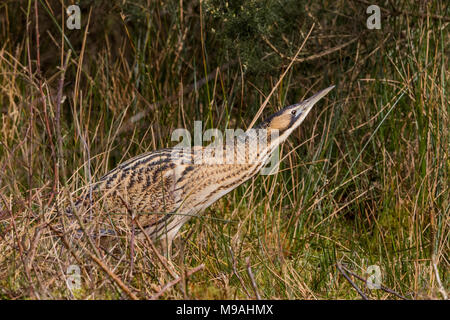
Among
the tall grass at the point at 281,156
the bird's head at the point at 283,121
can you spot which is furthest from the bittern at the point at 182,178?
the tall grass at the point at 281,156

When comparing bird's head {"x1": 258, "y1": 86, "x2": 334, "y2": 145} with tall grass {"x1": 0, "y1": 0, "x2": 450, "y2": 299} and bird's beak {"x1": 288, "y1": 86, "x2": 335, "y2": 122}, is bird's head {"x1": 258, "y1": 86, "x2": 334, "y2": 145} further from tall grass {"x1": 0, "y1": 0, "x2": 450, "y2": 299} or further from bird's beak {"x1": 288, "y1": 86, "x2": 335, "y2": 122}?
tall grass {"x1": 0, "y1": 0, "x2": 450, "y2": 299}

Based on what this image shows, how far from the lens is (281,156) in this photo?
3.57 m

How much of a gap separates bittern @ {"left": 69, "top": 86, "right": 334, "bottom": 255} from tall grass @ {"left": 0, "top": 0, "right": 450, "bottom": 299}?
116 mm

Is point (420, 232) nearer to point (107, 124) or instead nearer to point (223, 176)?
point (223, 176)

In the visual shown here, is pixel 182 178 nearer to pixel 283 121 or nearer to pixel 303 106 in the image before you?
pixel 283 121

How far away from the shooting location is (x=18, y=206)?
2822 millimetres

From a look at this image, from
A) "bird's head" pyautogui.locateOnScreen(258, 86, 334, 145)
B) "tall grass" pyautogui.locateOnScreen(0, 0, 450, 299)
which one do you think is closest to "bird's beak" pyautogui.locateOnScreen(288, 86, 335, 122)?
"bird's head" pyautogui.locateOnScreen(258, 86, 334, 145)

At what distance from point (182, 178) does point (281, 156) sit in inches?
29.2

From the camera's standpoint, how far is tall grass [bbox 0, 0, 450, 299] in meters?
2.54

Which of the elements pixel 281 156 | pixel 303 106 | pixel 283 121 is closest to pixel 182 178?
pixel 283 121

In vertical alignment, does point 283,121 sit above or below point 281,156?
above

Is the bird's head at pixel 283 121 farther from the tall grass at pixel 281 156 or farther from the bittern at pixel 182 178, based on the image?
the tall grass at pixel 281 156
